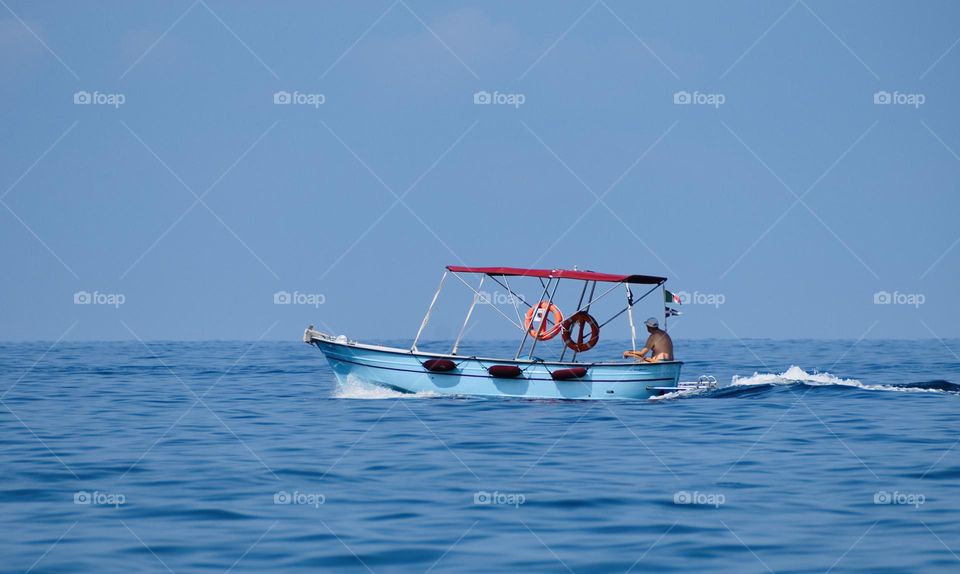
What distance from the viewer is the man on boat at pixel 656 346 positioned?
29.5 m

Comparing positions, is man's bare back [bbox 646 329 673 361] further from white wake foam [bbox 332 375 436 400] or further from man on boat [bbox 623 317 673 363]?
white wake foam [bbox 332 375 436 400]

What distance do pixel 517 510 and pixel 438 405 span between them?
1301 cm

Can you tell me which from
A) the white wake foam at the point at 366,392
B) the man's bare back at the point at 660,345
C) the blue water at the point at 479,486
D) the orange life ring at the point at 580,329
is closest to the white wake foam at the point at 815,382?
the blue water at the point at 479,486

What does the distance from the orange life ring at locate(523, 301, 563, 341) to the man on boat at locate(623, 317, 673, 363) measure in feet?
6.43

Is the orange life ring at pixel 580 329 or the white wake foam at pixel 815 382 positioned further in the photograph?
the white wake foam at pixel 815 382

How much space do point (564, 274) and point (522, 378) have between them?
2892mm

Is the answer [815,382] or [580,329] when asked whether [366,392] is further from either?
[815,382]

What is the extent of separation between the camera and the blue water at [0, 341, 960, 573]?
12.7 meters

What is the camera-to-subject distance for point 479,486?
55.1ft

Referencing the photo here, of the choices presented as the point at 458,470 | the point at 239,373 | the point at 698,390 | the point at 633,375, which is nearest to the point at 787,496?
the point at 458,470

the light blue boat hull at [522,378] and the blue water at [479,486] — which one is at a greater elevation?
the light blue boat hull at [522,378]

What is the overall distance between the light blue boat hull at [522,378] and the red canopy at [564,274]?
224 centimetres

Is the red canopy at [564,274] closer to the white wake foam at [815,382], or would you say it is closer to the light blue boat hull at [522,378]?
the light blue boat hull at [522,378]

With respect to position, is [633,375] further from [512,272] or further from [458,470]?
[458,470]
